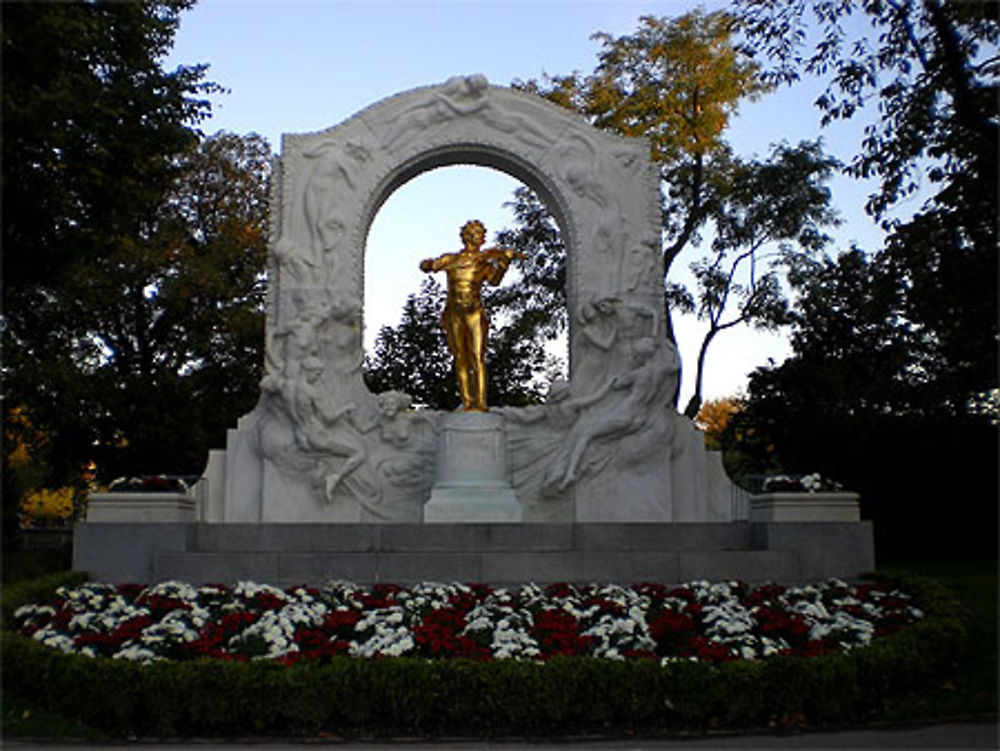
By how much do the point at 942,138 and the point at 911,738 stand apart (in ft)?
24.3

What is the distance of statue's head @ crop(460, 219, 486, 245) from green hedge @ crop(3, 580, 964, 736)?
912 cm

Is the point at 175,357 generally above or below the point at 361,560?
above

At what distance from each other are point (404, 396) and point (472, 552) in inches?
154

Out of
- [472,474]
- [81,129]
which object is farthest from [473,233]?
[81,129]

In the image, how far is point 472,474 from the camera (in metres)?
13.9

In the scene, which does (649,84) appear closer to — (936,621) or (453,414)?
(453,414)

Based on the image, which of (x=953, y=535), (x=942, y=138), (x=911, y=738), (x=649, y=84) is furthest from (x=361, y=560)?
(x=649, y=84)

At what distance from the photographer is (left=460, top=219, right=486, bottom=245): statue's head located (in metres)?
15.2

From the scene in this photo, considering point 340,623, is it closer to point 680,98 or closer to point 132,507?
point 132,507

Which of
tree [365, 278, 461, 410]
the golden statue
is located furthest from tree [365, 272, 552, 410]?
the golden statue

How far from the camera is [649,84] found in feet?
77.0

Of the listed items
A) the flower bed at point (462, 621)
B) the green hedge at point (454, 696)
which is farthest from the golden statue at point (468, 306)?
the green hedge at point (454, 696)

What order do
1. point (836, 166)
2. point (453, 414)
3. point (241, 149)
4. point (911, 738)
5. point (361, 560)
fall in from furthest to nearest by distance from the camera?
point (241, 149) < point (836, 166) < point (453, 414) < point (361, 560) < point (911, 738)

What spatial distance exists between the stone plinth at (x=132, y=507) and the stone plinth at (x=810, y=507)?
704 cm
